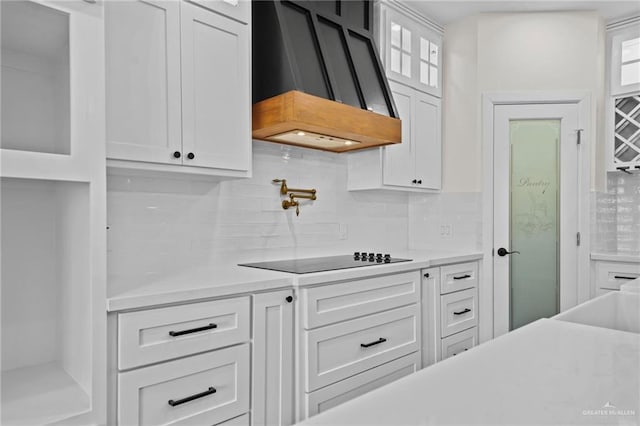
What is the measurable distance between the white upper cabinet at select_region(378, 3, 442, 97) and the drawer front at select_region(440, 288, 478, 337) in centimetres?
165

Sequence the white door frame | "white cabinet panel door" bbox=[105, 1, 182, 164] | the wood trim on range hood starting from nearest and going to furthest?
"white cabinet panel door" bbox=[105, 1, 182, 164] → the wood trim on range hood → the white door frame

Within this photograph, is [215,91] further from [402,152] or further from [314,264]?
[402,152]

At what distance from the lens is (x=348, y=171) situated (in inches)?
134

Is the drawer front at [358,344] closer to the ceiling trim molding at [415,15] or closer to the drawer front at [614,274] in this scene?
the drawer front at [614,274]

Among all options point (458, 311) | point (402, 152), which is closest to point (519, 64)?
point (402, 152)

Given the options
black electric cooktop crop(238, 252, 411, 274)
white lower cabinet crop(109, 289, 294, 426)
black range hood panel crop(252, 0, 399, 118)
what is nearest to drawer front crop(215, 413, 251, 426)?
white lower cabinet crop(109, 289, 294, 426)

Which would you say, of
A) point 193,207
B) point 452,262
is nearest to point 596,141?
point 452,262

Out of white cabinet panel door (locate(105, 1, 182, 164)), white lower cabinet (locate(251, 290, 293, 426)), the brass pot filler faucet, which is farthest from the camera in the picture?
the brass pot filler faucet

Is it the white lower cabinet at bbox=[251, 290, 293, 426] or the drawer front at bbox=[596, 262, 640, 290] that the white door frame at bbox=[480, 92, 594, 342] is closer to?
the drawer front at bbox=[596, 262, 640, 290]

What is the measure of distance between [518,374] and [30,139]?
1.93 meters

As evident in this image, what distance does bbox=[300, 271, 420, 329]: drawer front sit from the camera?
217 centimetres

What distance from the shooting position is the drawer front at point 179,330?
160 centimetres

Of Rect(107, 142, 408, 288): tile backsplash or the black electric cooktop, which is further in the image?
the black electric cooktop

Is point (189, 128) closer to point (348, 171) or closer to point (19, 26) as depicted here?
point (19, 26)
